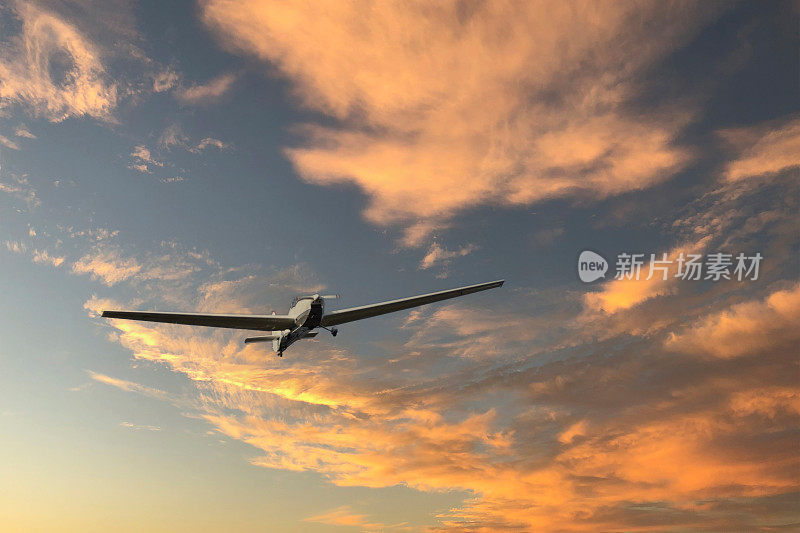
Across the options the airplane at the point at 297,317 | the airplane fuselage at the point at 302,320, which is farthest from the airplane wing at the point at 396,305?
the airplane fuselage at the point at 302,320

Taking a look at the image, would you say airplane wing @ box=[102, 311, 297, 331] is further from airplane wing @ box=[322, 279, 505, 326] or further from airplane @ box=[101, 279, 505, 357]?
airplane wing @ box=[322, 279, 505, 326]

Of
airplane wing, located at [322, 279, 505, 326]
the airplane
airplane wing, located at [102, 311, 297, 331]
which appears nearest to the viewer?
airplane wing, located at [102, 311, 297, 331]

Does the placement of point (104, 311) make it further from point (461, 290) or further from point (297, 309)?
point (461, 290)

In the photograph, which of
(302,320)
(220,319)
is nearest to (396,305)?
(302,320)

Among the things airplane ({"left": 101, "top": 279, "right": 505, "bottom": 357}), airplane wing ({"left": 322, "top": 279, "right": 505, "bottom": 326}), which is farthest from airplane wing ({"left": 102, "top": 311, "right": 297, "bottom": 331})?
airplane wing ({"left": 322, "top": 279, "right": 505, "bottom": 326})

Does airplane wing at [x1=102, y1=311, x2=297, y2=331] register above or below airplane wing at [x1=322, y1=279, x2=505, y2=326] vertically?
below

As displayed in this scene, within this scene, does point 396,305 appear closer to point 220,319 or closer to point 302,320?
point 302,320

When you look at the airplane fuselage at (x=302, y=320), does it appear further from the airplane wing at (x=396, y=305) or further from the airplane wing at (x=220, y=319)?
the airplane wing at (x=396, y=305)
